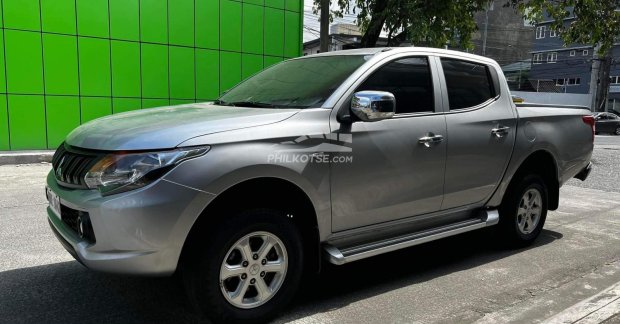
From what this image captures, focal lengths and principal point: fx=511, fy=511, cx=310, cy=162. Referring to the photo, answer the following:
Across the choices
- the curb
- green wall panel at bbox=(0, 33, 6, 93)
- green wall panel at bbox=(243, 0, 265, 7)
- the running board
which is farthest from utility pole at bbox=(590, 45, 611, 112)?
the running board

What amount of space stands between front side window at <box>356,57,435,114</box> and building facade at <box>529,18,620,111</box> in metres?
49.2

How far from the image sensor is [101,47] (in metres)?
12.9

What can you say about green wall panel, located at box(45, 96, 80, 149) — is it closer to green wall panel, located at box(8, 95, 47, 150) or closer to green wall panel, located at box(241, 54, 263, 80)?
green wall panel, located at box(8, 95, 47, 150)

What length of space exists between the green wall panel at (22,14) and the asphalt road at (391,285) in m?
7.76

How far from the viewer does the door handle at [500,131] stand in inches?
177

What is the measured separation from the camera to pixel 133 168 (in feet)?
9.21

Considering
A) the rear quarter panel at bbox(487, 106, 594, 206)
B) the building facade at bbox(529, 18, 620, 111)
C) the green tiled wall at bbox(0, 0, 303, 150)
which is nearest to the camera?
the rear quarter panel at bbox(487, 106, 594, 206)

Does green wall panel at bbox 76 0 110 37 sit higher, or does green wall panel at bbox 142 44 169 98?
green wall panel at bbox 76 0 110 37

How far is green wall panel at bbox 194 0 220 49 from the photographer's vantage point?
46.8 feet

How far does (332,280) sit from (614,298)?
7.05 feet

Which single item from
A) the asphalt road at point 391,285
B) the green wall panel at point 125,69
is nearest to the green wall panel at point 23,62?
the green wall panel at point 125,69

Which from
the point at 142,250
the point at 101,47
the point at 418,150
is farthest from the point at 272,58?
the point at 142,250

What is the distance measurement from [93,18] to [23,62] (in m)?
1.95

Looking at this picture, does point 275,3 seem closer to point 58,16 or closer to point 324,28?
point 324,28
